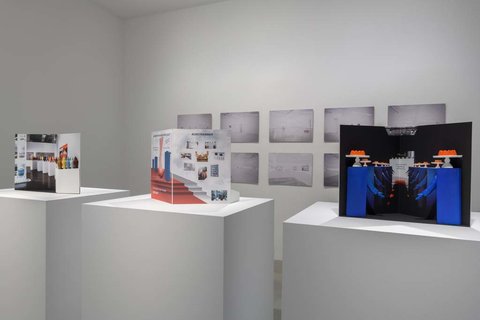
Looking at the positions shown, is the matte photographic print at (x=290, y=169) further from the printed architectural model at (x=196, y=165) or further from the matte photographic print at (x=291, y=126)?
the printed architectural model at (x=196, y=165)

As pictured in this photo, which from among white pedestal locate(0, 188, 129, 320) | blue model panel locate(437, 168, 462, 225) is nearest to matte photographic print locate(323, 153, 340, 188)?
blue model panel locate(437, 168, 462, 225)

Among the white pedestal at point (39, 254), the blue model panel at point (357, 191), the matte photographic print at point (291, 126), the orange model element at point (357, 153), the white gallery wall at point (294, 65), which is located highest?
the white gallery wall at point (294, 65)

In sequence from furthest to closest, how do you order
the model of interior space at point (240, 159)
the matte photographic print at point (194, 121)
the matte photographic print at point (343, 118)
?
the matte photographic print at point (194, 121) → the matte photographic print at point (343, 118) → the model of interior space at point (240, 159)

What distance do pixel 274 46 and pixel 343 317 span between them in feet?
11.6

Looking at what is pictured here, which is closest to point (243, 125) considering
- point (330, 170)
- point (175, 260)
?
point (330, 170)

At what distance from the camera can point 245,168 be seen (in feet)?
15.6

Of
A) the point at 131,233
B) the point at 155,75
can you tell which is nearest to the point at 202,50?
the point at 155,75

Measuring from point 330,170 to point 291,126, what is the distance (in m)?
0.70

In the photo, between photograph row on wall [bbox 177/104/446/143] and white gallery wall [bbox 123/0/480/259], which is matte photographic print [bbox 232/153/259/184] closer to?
white gallery wall [bbox 123/0/480/259]

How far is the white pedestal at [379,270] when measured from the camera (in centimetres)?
153

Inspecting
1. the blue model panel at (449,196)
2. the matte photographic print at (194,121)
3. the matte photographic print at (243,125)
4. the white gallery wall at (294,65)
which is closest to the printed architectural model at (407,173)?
the blue model panel at (449,196)

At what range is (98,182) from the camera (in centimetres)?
512

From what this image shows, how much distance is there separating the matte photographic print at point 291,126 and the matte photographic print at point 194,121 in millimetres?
914

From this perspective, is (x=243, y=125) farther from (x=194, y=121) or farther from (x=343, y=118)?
(x=343, y=118)
